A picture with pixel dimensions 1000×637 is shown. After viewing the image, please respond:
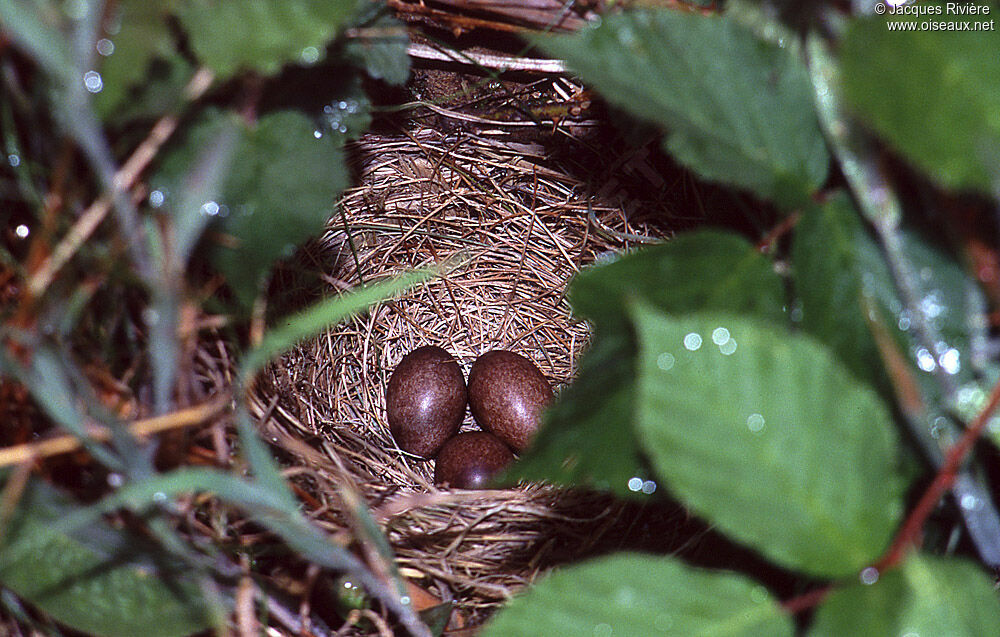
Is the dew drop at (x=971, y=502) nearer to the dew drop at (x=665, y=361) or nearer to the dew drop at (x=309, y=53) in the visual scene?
the dew drop at (x=665, y=361)

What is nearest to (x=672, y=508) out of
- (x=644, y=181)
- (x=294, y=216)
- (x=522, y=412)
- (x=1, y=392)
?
(x=522, y=412)

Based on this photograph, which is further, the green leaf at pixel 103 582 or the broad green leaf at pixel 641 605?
the green leaf at pixel 103 582

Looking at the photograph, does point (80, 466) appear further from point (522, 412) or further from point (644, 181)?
point (644, 181)

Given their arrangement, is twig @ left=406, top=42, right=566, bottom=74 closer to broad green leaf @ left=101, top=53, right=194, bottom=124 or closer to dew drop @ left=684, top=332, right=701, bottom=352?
broad green leaf @ left=101, top=53, right=194, bottom=124

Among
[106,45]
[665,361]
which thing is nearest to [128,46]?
[106,45]

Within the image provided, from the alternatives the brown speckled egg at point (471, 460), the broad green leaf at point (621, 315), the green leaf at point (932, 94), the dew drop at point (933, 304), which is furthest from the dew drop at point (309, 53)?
the brown speckled egg at point (471, 460)

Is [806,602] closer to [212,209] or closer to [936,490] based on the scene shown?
[936,490]
